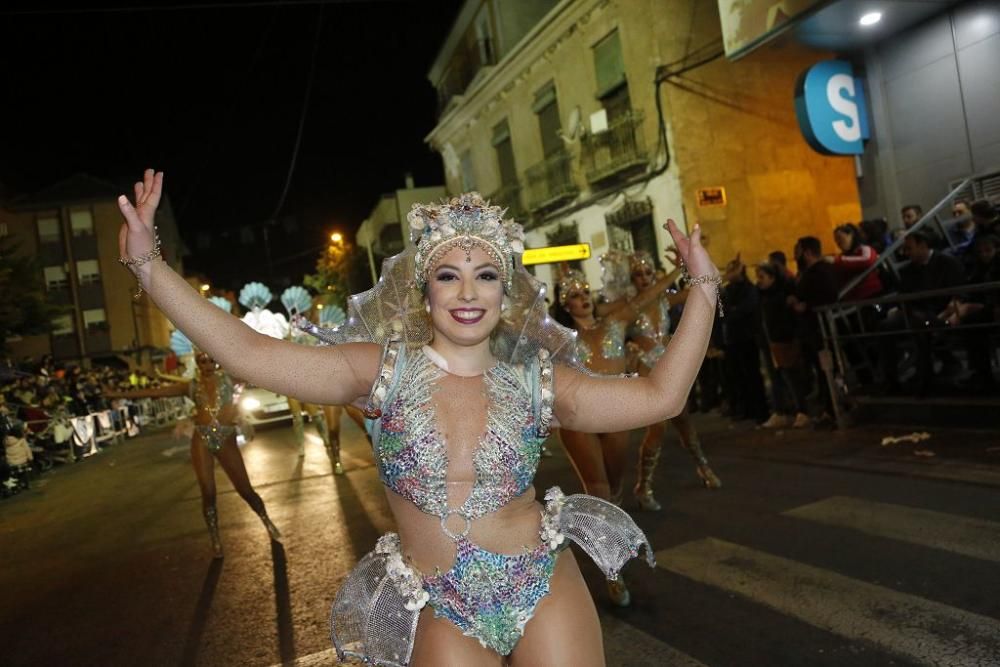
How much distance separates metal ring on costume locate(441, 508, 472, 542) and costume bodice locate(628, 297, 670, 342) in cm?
467

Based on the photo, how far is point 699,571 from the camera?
16.5 ft

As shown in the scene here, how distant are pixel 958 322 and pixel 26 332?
24330 mm

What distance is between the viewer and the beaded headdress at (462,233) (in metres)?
2.50

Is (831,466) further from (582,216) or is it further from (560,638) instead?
(582,216)

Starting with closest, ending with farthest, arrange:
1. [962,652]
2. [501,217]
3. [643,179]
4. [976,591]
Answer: [501,217]
[962,652]
[976,591]
[643,179]

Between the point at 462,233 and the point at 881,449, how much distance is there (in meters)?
6.96

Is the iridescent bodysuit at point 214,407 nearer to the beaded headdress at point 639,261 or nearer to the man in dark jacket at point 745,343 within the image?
the beaded headdress at point 639,261

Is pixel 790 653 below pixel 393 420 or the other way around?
below

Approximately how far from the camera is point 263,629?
5070mm

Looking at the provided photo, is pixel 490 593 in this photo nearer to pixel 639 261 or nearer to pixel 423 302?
pixel 423 302

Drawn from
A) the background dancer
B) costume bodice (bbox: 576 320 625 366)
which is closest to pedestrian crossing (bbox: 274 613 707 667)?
costume bodice (bbox: 576 320 625 366)

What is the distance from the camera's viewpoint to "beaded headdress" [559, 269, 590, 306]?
5887 mm

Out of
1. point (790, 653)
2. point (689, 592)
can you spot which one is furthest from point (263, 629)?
point (790, 653)

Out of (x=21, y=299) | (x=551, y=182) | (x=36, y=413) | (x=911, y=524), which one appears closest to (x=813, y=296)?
(x=911, y=524)
